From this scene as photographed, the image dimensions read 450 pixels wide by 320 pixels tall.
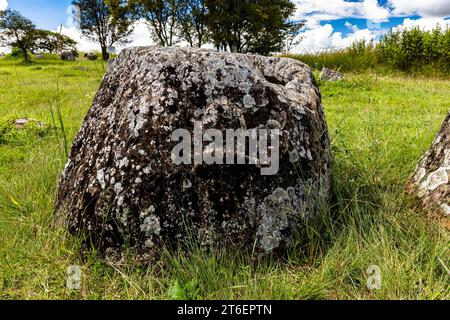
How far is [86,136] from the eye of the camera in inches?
118

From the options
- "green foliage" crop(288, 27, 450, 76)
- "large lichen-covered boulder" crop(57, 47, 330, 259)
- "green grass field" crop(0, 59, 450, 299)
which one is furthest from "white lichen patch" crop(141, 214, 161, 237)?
"green foliage" crop(288, 27, 450, 76)

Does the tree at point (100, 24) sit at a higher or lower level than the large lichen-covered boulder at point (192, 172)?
higher

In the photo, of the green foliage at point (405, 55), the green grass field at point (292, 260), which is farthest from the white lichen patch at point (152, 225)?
the green foliage at point (405, 55)

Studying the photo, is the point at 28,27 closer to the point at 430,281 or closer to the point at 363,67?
the point at 363,67

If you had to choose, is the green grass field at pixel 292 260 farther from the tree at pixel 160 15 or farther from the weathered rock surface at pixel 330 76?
the tree at pixel 160 15

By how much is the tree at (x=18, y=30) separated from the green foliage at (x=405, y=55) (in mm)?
24095

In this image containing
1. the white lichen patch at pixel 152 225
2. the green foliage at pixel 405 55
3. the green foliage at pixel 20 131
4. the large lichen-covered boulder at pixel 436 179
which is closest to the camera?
the white lichen patch at pixel 152 225

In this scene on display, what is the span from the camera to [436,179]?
302 cm

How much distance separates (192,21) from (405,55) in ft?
58.7

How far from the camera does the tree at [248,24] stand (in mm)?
29422

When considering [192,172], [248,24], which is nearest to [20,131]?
[192,172]

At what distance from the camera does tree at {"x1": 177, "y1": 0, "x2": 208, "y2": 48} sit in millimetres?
31000

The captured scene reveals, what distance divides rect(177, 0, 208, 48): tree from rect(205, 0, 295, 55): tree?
74 centimetres
